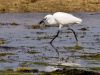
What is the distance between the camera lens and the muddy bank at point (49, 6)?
38.4 meters

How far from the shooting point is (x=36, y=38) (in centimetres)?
2200

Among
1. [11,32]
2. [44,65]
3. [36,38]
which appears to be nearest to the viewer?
[44,65]

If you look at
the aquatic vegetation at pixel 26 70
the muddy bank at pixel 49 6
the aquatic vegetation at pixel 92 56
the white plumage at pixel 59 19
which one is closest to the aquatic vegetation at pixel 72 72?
the aquatic vegetation at pixel 26 70

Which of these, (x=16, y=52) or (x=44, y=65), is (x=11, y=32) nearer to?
(x=16, y=52)

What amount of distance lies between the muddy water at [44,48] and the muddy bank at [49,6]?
9.46m

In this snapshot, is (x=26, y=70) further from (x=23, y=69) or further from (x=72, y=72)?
(x=72, y=72)

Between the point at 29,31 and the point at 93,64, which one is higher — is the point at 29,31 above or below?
below

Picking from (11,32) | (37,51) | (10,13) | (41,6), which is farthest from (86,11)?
(37,51)

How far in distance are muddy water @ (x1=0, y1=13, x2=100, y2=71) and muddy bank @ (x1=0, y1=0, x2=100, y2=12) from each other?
9458 mm

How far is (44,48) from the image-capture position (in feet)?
59.7

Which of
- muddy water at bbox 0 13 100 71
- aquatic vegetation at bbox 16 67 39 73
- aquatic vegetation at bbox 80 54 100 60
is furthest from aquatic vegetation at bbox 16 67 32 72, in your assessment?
aquatic vegetation at bbox 80 54 100 60

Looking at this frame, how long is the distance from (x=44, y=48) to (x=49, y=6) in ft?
68.7

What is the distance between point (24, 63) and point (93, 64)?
1.88 m

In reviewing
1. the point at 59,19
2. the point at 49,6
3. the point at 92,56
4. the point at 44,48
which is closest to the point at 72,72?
the point at 92,56
